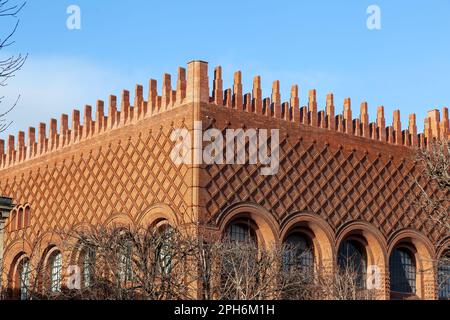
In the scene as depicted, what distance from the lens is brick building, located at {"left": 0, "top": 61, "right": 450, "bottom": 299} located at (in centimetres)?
3488

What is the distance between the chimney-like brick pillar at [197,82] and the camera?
34.8m

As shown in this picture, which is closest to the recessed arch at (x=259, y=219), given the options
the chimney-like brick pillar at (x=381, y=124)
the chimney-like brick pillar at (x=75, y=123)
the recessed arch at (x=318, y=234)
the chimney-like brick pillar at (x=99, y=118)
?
the recessed arch at (x=318, y=234)

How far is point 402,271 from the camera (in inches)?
1597

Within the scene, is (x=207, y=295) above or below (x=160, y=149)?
below

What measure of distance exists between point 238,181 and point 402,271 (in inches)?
408

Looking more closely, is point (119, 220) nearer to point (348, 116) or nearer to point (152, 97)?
point (152, 97)

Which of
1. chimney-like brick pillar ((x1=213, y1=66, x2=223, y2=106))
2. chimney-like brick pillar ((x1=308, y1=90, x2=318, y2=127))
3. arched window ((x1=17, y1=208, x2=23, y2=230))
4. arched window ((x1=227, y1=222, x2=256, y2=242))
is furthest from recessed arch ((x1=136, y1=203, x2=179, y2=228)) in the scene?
arched window ((x1=17, y1=208, x2=23, y2=230))

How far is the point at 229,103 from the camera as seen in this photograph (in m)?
35.6

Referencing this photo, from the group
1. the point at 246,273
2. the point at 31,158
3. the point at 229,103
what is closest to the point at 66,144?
the point at 31,158

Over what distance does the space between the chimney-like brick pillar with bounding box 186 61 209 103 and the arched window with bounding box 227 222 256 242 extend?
5044 mm

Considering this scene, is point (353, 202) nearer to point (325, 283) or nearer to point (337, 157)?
point (337, 157)

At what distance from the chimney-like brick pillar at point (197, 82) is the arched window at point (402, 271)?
12.0m

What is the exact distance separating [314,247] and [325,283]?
8.71 feet

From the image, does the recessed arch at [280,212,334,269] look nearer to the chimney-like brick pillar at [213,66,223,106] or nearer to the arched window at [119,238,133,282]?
the chimney-like brick pillar at [213,66,223,106]
